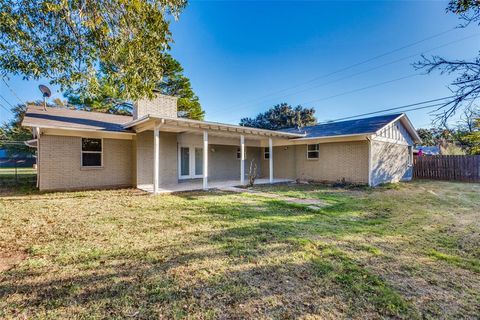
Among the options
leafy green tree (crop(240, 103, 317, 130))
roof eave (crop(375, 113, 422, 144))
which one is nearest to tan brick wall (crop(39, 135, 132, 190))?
roof eave (crop(375, 113, 422, 144))

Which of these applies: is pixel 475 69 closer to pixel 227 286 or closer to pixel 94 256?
pixel 227 286

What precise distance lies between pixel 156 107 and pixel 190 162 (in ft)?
11.0

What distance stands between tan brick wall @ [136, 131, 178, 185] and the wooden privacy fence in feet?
53.1

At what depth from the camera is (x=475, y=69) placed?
3.20m

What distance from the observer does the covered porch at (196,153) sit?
9594mm

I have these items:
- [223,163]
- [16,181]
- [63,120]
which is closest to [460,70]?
[223,163]

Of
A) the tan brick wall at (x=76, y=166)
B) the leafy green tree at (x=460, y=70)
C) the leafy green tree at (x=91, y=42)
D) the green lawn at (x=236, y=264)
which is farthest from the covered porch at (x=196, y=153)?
the leafy green tree at (x=460, y=70)

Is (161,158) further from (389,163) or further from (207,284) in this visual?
(389,163)

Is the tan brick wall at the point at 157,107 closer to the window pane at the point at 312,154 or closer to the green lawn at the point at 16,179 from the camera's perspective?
the green lawn at the point at 16,179

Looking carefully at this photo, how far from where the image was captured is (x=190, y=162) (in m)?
12.9

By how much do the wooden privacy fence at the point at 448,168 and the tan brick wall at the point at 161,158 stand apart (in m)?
16.2

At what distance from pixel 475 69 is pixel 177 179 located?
421 inches

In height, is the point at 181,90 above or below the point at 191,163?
above

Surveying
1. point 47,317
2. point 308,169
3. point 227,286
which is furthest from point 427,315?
point 308,169
